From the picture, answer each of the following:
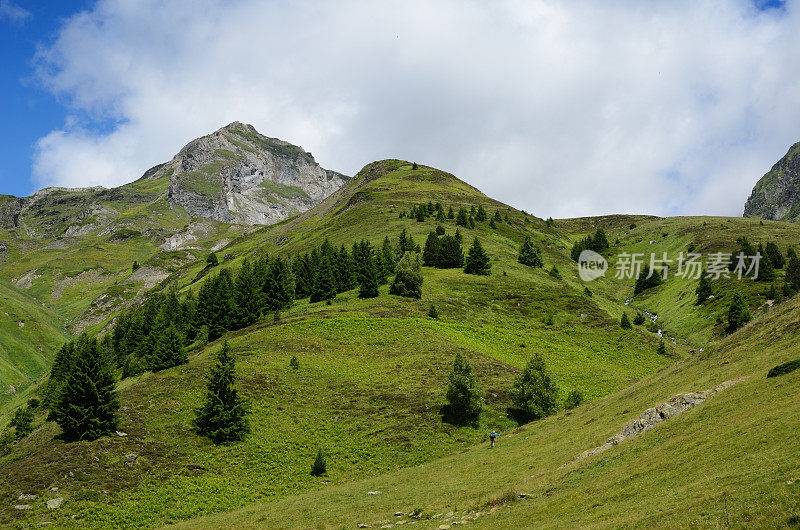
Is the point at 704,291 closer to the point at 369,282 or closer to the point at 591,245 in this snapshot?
the point at 591,245

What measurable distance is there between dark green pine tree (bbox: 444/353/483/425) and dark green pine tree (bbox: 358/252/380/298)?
44.9 m

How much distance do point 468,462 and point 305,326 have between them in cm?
4442

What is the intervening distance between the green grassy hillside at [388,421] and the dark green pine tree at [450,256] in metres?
19.2

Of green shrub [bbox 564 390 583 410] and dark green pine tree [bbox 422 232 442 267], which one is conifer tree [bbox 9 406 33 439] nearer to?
green shrub [bbox 564 390 583 410]

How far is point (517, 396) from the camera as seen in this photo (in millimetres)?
51406

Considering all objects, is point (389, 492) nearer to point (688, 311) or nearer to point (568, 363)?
point (568, 363)

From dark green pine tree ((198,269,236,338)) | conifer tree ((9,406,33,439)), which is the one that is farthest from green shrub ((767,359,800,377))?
conifer tree ((9,406,33,439))

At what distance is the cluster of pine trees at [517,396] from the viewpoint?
1933 inches

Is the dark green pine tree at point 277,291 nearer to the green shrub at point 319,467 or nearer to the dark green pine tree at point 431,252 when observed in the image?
the dark green pine tree at point 431,252

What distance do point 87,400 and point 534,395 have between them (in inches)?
1789

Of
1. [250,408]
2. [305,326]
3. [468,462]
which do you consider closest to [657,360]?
[468,462]

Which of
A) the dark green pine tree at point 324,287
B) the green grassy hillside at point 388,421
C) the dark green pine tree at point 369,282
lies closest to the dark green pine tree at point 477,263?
the green grassy hillside at point 388,421

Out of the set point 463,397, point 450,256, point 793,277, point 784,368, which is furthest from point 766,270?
point 784,368

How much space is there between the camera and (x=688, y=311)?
339 feet
